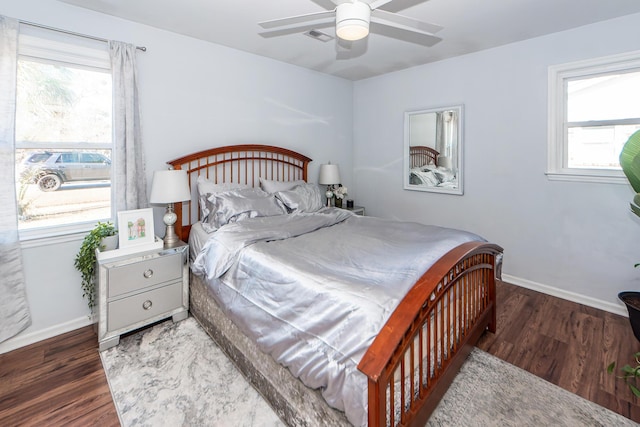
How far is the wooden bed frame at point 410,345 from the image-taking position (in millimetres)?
1164

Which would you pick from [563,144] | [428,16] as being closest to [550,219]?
[563,144]

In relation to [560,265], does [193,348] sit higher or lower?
lower

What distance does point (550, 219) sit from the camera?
3111 millimetres

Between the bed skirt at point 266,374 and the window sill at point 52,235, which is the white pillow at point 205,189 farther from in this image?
the window sill at point 52,235

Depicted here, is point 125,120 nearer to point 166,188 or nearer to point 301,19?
point 166,188

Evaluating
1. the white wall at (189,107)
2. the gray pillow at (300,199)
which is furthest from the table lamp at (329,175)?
the gray pillow at (300,199)

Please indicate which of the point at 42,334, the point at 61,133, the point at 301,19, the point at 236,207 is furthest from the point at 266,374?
the point at 61,133

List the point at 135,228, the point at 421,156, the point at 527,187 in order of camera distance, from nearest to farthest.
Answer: the point at 135,228
the point at 527,187
the point at 421,156

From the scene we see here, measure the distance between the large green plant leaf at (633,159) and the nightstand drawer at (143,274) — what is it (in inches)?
124

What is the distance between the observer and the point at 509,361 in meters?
2.14

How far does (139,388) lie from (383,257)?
1.70 metres

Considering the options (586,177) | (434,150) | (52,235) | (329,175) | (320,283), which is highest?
(434,150)

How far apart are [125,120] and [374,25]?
7.47 ft

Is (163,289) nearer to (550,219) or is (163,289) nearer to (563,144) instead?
(550,219)
